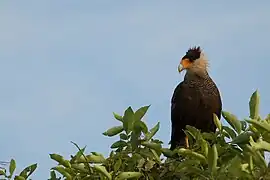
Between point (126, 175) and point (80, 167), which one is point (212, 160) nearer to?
point (126, 175)

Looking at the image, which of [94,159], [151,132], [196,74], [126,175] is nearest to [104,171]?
[126,175]

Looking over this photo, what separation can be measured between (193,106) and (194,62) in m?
1.41

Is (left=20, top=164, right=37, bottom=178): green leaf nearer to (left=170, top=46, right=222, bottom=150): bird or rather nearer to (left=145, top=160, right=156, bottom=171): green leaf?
(left=145, top=160, right=156, bottom=171): green leaf

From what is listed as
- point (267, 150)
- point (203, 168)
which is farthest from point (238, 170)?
point (203, 168)

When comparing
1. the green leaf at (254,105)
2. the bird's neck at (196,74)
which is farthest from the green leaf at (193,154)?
→ the bird's neck at (196,74)

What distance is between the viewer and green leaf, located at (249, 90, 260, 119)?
8.62 feet

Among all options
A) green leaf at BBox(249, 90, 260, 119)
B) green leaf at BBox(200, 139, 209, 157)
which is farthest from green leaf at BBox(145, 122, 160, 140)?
green leaf at BBox(249, 90, 260, 119)

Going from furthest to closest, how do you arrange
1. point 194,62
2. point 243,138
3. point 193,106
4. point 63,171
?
point 194,62
point 193,106
point 63,171
point 243,138

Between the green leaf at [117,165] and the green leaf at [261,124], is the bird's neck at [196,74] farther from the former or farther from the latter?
the green leaf at [261,124]

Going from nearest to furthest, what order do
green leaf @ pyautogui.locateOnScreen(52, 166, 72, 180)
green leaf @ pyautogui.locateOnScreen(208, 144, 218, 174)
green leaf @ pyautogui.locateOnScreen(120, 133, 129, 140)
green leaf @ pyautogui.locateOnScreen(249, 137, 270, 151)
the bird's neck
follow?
green leaf @ pyautogui.locateOnScreen(249, 137, 270, 151) → green leaf @ pyautogui.locateOnScreen(208, 144, 218, 174) → green leaf @ pyautogui.locateOnScreen(52, 166, 72, 180) → green leaf @ pyautogui.locateOnScreen(120, 133, 129, 140) → the bird's neck

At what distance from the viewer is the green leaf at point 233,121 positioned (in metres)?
2.68

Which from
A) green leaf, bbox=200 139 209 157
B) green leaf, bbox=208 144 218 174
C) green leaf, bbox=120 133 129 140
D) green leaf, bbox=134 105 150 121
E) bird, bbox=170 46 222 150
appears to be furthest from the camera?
bird, bbox=170 46 222 150

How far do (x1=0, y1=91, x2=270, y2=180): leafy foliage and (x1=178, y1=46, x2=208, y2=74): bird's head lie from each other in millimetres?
6341

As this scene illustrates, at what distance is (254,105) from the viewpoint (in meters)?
2.64
